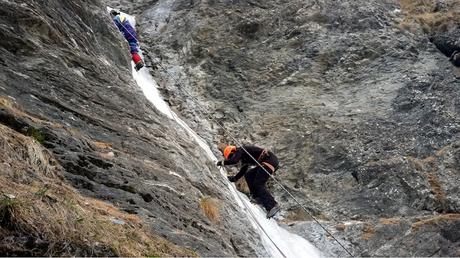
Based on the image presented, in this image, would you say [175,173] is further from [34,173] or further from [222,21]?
[222,21]

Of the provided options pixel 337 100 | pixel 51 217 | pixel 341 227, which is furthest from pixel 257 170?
pixel 51 217

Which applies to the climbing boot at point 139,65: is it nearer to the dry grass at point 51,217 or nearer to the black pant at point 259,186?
the black pant at point 259,186

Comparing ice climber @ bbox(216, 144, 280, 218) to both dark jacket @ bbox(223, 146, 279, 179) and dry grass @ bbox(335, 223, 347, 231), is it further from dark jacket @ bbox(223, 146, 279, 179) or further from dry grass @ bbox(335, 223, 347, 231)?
dry grass @ bbox(335, 223, 347, 231)

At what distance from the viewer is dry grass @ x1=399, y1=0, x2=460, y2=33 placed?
1775 centimetres

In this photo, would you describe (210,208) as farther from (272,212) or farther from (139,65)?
(139,65)

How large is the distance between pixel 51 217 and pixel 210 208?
12.7 ft

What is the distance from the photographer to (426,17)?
1830 cm

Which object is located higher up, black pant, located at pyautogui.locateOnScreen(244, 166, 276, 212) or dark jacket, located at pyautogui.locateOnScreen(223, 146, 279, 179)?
dark jacket, located at pyautogui.locateOnScreen(223, 146, 279, 179)

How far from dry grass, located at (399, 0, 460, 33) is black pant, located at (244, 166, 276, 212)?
823cm

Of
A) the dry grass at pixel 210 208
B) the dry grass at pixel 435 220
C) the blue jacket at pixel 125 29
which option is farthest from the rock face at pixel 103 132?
the blue jacket at pixel 125 29

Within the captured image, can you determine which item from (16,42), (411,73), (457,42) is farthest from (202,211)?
(457,42)

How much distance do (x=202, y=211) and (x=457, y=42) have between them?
11048mm

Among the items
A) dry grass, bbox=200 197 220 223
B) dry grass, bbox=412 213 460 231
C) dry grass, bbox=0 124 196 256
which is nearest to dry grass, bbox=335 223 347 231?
dry grass, bbox=412 213 460 231

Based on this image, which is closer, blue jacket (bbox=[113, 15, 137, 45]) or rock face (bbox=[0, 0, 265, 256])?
rock face (bbox=[0, 0, 265, 256])
